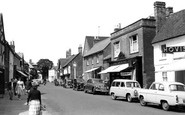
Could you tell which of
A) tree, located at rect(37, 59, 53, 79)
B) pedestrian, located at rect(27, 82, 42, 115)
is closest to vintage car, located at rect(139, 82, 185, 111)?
pedestrian, located at rect(27, 82, 42, 115)

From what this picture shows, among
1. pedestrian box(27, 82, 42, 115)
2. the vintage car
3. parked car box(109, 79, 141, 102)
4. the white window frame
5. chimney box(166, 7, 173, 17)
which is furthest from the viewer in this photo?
the white window frame

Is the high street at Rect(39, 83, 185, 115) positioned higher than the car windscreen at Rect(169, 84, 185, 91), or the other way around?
the car windscreen at Rect(169, 84, 185, 91)

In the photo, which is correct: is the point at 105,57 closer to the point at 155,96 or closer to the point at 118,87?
the point at 118,87

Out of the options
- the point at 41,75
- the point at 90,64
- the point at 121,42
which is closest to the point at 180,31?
the point at 121,42

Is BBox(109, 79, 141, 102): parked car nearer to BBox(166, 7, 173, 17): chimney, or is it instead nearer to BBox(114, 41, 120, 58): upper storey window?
BBox(166, 7, 173, 17): chimney

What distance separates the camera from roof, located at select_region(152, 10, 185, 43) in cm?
2139

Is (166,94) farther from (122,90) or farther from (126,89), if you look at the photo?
(122,90)

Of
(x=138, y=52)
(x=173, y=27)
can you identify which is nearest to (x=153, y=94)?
(x=173, y=27)

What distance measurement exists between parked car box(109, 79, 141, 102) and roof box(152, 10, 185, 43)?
17.9 ft

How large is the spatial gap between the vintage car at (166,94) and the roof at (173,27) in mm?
6744

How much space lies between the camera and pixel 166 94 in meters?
14.4

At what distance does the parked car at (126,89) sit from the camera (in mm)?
18688

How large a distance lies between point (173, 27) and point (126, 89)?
7.67m

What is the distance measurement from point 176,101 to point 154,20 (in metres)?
14.1
